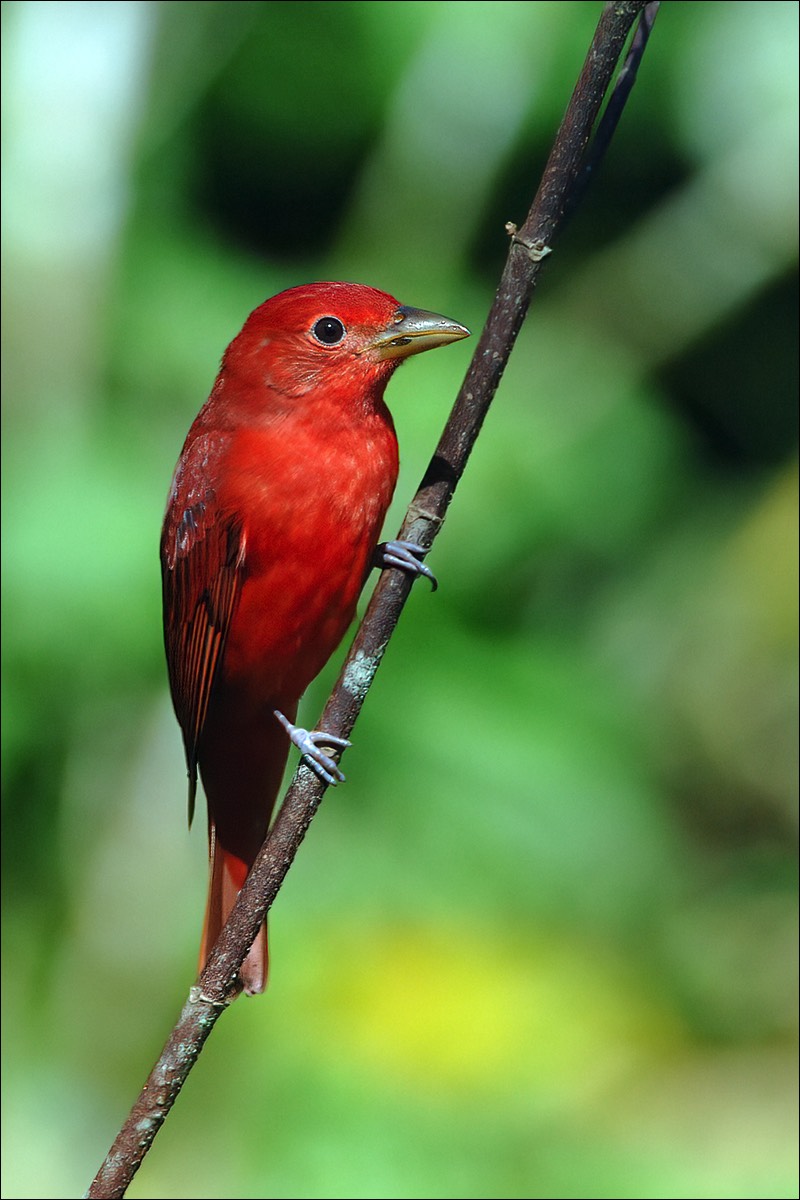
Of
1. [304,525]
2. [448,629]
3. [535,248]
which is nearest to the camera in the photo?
[535,248]

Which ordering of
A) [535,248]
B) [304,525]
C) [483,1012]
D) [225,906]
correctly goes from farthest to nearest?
[483,1012], [225,906], [304,525], [535,248]

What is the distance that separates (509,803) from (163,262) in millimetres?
2320

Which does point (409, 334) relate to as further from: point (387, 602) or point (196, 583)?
point (387, 602)

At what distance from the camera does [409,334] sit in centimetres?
270

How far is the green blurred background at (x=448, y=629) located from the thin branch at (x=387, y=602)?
226 centimetres

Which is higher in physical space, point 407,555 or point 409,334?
point 409,334

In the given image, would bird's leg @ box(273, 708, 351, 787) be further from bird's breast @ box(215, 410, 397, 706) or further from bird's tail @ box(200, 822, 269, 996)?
bird's tail @ box(200, 822, 269, 996)

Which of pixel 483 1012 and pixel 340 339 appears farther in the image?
pixel 483 1012

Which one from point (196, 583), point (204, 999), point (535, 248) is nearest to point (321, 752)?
point (204, 999)

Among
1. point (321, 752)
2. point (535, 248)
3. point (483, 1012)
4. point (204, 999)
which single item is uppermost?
point (535, 248)

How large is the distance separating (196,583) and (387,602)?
0.92m

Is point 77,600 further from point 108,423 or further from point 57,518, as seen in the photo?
point 108,423

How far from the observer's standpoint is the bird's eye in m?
2.78

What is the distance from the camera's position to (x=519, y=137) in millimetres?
5039
